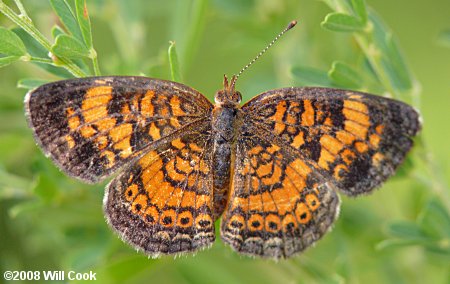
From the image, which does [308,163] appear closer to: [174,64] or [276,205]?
[276,205]

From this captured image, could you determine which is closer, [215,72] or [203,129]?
[203,129]

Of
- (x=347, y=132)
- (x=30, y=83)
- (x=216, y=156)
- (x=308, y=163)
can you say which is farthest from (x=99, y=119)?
(x=347, y=132)

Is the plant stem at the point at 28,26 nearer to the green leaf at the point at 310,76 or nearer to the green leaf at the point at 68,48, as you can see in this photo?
the green leaf at the point at 68,48

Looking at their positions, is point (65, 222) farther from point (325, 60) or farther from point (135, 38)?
point (325, 60)

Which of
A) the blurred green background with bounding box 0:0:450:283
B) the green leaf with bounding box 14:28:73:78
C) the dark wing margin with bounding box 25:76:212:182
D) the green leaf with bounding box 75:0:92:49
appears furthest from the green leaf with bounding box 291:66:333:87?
the green leaf with bounding box 14:28:73:78

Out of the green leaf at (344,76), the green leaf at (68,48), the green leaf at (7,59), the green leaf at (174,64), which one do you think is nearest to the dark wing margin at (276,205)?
the green leaf at (344,76)

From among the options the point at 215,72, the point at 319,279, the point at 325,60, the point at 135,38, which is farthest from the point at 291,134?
the point at 215,72
